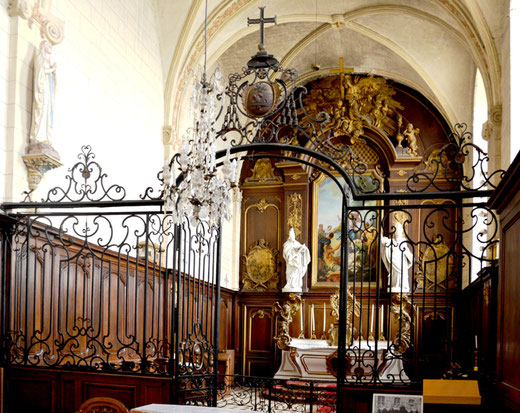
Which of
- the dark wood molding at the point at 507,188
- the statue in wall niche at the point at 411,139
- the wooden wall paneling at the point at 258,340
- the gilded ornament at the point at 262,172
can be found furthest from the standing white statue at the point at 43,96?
the statue in wall niche at the point at 411,139

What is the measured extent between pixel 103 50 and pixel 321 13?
205 inches

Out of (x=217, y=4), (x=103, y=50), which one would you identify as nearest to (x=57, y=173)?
(x=103, y=50)

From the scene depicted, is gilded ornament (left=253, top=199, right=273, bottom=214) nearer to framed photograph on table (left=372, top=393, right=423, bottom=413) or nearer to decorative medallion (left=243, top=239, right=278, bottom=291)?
decorative medallion (left=243, top=239, right=278, bottom=291)

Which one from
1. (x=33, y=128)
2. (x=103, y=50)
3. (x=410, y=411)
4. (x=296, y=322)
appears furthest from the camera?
(x=296, y=322)

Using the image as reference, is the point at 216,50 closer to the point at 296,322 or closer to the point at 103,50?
the point at 103,50

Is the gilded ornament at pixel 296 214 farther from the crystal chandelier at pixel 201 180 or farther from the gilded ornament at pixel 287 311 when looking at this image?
the crystal chandelier at pixel 201 180

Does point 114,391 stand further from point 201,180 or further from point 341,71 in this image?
point 341,71

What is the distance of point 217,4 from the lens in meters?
12.2

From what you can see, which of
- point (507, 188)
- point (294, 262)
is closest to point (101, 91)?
point (294, 262)

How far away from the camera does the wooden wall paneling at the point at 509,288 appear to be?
4.57m

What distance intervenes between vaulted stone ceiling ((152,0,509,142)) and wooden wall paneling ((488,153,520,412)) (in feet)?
18.9

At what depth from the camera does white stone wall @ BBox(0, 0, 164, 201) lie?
7.86 m

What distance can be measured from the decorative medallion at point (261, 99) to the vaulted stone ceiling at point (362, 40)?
182 inches

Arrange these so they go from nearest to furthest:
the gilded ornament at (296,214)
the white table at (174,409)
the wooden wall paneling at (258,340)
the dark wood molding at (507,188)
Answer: the dark wood molding at (507,188) < the white table at (174,409) < the wooden wall paneling at (258,340) < the gilded ornament at (296,214)
